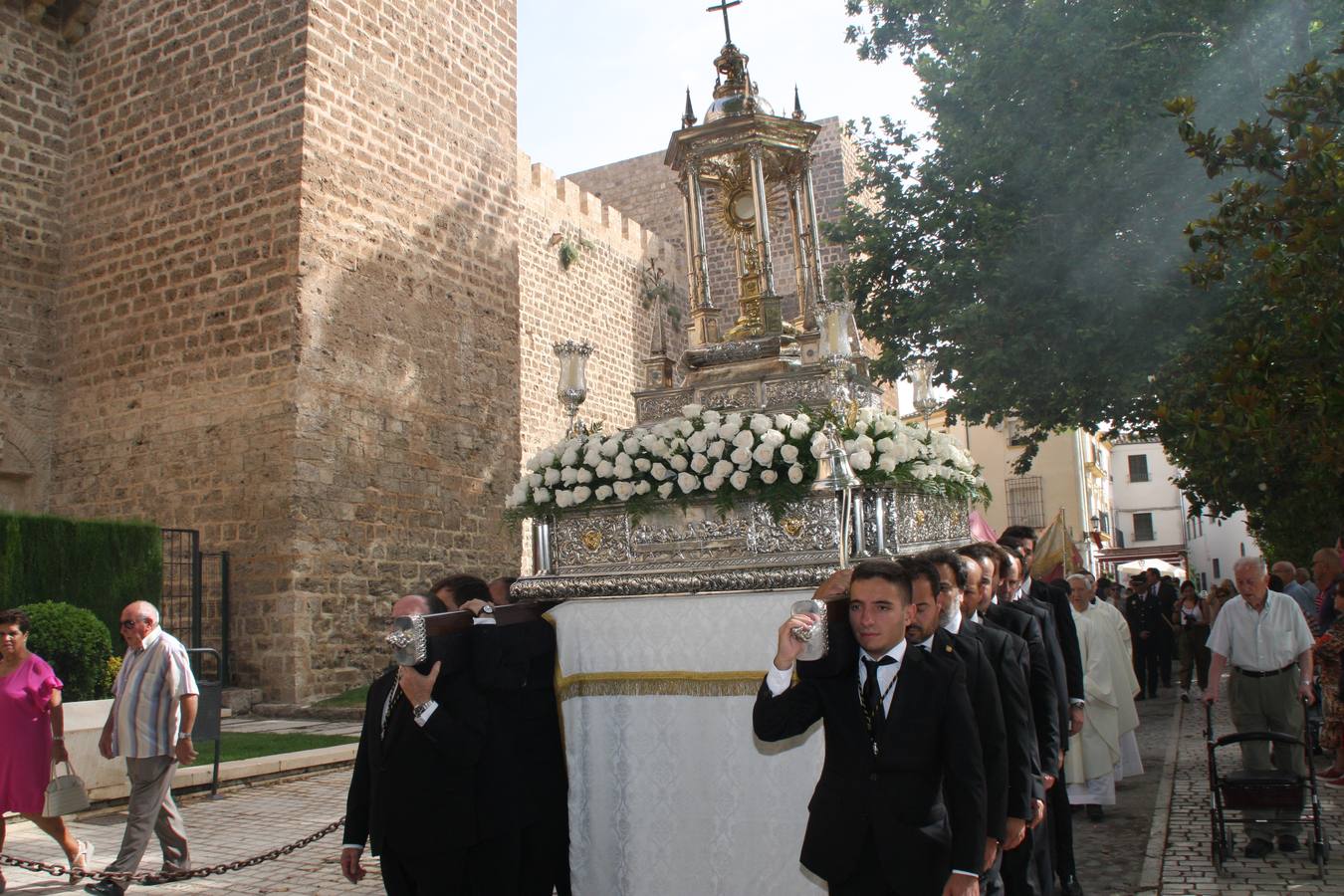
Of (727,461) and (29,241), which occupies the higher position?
(29,241)

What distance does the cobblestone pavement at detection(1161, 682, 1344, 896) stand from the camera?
215 inches

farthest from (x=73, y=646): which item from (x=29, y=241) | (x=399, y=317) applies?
(x=29, y=241)

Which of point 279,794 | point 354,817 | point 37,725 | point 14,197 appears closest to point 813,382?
point 354,817

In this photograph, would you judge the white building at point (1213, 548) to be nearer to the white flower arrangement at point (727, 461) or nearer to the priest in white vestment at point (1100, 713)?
the priest in white vestment at point (1100, 713)

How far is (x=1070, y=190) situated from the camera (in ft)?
45.8

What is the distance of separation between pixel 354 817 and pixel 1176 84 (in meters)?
13.3

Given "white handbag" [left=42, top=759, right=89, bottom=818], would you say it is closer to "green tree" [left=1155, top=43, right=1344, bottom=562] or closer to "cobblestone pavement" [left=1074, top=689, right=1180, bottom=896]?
"cobblestone pavement" [left=1074, top=689, right=1180, bottom=896]

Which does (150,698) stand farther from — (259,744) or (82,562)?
(82,562)

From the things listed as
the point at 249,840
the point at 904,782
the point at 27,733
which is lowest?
the point at 249,840

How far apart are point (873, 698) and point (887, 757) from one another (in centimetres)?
18

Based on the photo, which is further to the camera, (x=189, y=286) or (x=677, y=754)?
(x=189, y=286)

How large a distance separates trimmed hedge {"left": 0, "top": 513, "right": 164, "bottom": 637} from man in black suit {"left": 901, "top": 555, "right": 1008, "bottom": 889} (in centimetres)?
923

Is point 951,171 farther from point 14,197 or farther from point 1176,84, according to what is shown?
point 14,197

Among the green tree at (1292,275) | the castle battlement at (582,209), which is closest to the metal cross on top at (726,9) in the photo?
the green tree at (1292,275)
